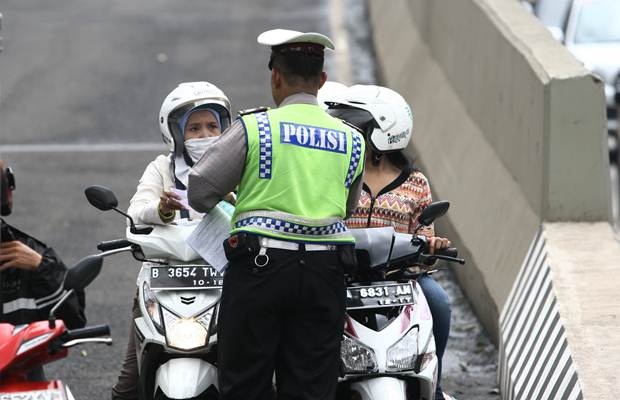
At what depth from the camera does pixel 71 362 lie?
9172 millimetres

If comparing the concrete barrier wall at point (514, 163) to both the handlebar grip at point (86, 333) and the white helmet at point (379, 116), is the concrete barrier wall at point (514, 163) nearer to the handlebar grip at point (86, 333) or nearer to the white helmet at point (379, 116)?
the white helmet at point (379, 116)

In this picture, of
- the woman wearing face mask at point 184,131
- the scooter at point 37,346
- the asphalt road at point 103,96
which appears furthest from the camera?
the asphalt road at point 103,96

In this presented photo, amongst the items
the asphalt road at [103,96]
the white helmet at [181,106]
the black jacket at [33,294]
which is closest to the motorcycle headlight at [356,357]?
the white helmet at [181,106]

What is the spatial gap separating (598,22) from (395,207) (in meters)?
13.0

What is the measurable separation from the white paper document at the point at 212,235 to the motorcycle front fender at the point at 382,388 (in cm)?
77

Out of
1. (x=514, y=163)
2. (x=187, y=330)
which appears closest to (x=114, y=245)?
(x=187, y=330)

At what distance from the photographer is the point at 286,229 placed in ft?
19.0

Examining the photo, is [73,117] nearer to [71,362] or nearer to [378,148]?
[71,362]

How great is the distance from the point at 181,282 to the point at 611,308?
6.79 ft

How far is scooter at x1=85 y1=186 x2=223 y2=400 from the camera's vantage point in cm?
635

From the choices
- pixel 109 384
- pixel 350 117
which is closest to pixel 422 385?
pixel 350 117

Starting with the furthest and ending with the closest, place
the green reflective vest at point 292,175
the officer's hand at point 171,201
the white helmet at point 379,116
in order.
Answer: the white helmet at point 379,116
the officer's hand at point 171,201
the green reflective vest at point 292,175

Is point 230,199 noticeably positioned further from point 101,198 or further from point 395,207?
point 395,207

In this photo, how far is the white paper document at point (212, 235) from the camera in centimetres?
617
